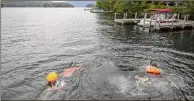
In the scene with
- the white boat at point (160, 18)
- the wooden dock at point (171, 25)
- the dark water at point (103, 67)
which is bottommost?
the dark water at point (103, 67)

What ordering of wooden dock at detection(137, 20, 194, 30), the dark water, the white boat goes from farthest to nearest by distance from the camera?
the white boat
wooden dock at detection(137, 20, 194, 30)
the dark water

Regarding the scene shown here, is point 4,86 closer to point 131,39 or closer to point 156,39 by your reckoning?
point 131,39

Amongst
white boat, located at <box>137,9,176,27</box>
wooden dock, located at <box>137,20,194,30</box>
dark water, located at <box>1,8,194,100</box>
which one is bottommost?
dark water, located at <box>1,8,194,100</box>

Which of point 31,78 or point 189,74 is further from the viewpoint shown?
point 189,74

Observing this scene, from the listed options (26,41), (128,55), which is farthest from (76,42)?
(128,55)

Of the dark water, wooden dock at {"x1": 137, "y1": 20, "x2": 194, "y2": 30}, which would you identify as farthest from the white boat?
the dark water

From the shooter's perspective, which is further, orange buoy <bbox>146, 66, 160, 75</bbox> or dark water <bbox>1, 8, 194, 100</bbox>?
orange buoy <bbox>146, 66, 160, 75</bbox>

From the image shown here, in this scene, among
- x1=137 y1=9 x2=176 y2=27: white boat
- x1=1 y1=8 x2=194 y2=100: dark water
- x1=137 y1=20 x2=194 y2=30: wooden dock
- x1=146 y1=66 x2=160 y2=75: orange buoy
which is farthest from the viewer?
x1=137 y1=9 x2=176 y2=27: white boat

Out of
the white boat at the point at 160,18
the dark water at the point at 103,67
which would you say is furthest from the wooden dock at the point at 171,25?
the dark water at the point at 103,67

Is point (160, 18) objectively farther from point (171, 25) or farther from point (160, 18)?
point (171, 25)

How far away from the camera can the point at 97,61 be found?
27.3 metres

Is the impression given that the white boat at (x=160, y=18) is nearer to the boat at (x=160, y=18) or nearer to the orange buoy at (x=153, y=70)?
the boat at (x=160, y=18)

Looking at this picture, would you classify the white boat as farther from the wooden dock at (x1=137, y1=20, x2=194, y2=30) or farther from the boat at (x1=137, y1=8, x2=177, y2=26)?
the wooden dock at (x1=137, y1=20, x2=194, y2=30)

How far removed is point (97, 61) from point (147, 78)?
7.82 metres
